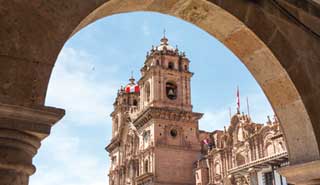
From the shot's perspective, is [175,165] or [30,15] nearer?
[30,15]

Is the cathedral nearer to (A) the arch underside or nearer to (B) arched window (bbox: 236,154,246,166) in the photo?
(B) arched window (bbox: 236,154,246,166)

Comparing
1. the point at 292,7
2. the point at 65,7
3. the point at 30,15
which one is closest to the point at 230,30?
the point at 292,7

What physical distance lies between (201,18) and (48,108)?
2.14 metres

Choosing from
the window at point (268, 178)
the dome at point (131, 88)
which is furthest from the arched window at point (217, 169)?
the dome at point (131, 88)

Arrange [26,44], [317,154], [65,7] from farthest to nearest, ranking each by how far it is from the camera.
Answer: [317,154]
[65,7]
[26,44]

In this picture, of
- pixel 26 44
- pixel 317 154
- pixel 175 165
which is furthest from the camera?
pixel 175 165

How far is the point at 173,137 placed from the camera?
37.3 m

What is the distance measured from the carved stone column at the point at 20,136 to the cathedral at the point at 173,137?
25349mm

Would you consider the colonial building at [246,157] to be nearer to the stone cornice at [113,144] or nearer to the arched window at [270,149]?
the arched window at [270,149]

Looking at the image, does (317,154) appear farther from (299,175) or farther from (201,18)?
(201,18)

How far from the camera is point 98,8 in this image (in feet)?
10.7

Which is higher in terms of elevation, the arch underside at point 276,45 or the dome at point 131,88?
the dome at point 131,88

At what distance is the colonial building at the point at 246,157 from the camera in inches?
923

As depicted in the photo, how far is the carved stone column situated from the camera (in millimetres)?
2531
